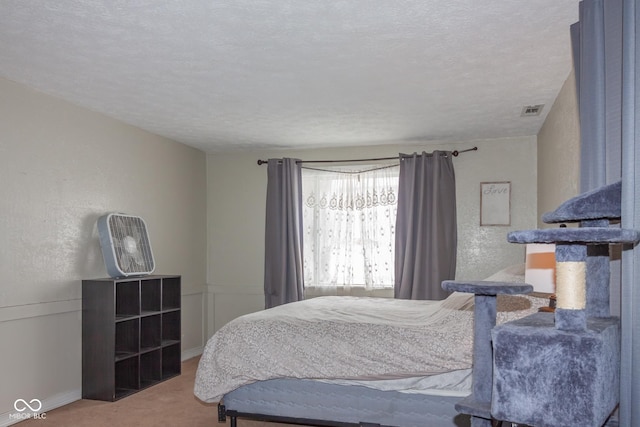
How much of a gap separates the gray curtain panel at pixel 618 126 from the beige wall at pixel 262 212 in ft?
10.7

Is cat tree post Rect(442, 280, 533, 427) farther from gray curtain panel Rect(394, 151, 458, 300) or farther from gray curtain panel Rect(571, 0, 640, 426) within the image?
gray curtain panel Rect(394, 151, 458, 300)

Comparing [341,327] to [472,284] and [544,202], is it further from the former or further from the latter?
[544,202]

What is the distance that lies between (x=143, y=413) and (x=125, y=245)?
1.42 metres

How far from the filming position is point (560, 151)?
12.8ft

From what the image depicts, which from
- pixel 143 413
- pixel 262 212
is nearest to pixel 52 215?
pixel 143 413

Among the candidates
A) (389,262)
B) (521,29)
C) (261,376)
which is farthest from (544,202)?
(261,376)

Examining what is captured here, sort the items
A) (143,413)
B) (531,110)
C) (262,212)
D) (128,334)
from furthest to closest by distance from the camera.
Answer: (262,212)
(128,334)
(531,110)
(143,413)

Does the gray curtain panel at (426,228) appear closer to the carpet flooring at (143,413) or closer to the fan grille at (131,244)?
the carpet flooring at (143,413)

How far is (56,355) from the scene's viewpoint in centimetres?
405

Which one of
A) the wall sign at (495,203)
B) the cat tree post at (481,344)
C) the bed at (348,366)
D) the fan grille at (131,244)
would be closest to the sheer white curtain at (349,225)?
the wall sign at (495,203)

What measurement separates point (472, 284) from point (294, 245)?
13.2 feet

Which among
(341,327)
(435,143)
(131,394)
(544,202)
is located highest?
(435,143)

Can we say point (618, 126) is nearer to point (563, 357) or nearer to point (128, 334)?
point (563, 357)

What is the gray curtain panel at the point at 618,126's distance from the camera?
1501 mm
